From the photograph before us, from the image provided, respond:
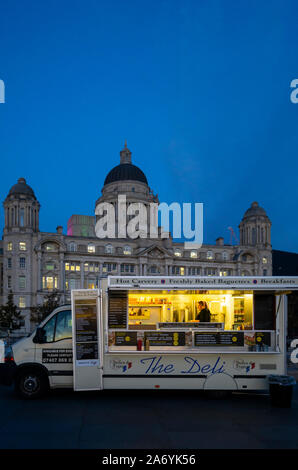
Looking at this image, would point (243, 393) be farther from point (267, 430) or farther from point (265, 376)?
point (267, 430)

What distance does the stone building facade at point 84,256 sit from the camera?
6744 cm

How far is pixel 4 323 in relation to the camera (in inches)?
1836

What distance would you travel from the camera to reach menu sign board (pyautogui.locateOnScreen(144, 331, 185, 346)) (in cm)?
1061

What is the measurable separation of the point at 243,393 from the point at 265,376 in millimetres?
1515

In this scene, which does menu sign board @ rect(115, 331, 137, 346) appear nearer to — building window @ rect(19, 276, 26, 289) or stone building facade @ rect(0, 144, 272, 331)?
stone building facade @ rect(0, 144, 272, 331)

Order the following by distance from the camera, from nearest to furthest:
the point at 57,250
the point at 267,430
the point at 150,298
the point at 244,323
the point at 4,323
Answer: the point at 267,430
the point at 244,323
the point at 150,298
the point at 4,323
the point at 57,250

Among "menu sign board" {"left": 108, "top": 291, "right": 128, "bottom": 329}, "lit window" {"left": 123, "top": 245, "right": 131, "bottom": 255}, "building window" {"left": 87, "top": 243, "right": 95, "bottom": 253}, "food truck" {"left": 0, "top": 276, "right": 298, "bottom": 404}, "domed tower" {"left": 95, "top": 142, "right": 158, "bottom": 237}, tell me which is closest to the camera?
"food truck" {"left": 0, "top": 276, "right": 298, "bottom": 404}

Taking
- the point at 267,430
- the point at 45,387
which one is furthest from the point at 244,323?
the point at 45,387

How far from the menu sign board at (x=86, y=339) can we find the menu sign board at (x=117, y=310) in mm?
498

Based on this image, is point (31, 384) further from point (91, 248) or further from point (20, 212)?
point (91, 248)

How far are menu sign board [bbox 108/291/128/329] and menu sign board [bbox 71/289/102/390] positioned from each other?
0.50 m

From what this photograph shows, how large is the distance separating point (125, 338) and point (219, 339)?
261cm

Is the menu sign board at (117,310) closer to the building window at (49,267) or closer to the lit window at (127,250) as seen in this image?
the building window at (49,267)

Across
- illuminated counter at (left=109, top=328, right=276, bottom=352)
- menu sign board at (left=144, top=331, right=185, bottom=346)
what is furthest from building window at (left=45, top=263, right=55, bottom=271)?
menu sign board at (left=144, top=331, right=185, bottom=346)
